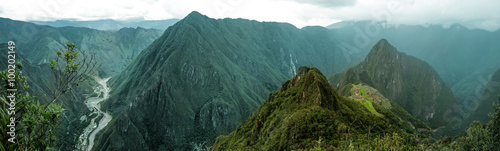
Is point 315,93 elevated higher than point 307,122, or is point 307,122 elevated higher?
point 315,93

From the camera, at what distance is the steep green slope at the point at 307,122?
47000mm

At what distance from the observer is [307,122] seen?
166 ft

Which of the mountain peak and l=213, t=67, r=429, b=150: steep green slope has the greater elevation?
the mountain peak

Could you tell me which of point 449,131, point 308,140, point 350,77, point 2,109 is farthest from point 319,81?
point 449,131

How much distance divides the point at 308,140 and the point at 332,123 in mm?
7223

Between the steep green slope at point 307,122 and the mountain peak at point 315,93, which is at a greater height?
the mountain peak at point 315,93

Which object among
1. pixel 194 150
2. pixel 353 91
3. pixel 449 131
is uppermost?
pixel 353 91

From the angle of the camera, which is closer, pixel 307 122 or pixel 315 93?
pixel 307 122

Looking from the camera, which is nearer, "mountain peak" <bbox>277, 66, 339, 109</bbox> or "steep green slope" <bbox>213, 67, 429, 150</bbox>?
"steep green slope" <bbox>213, 67, 429, 150</bbox>

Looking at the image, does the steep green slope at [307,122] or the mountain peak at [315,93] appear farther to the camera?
the mountain peak at [315,93]

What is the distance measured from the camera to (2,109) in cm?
966

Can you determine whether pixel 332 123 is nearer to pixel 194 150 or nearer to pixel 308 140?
pixel 308 140

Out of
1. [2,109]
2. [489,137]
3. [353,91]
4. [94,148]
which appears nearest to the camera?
[2,109]

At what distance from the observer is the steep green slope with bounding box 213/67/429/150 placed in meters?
47.0
